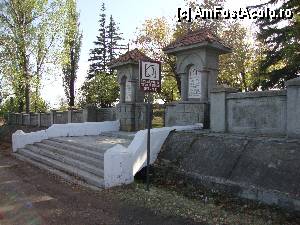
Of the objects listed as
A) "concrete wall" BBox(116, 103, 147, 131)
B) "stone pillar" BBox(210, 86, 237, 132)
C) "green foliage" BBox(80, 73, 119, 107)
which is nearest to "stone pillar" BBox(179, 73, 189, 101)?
"stone pillar" BBox(210, 86, 237, 132)

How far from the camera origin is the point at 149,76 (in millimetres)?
8328

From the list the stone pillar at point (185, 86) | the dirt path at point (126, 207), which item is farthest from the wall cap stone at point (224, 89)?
the dirt path at point (126, 207)

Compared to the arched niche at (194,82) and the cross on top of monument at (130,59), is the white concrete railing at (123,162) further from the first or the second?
the cross on top of monument at (130,59)

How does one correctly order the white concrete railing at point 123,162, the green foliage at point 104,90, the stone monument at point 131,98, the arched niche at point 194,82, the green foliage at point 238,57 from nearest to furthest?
the white concrete railing at point 123,162 → the arched niche at point 194,82 → the stone monument at point 131,98 → the green foliage at point 238,57 → the green foliage at point 104,90

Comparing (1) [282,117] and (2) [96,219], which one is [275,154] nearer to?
(1) [282,117]

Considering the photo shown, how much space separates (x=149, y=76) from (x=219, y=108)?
11.1 feet

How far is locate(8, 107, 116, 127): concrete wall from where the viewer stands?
60.4 feet

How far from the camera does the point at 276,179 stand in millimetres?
6867

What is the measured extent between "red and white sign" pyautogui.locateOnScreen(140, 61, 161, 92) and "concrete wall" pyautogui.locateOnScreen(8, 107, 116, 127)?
9.58 meters

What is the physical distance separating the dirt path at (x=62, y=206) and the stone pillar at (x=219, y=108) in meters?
4.05

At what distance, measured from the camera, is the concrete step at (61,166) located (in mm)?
9258

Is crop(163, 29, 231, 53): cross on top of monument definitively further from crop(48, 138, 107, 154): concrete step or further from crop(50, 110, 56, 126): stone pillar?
crop(50, 110, 56, 126): stone pillar

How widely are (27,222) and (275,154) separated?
216 inches

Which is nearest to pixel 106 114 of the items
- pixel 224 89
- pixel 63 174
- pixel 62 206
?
pixel 63 174
